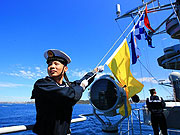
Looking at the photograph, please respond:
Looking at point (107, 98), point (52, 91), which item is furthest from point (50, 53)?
point (107, 98)

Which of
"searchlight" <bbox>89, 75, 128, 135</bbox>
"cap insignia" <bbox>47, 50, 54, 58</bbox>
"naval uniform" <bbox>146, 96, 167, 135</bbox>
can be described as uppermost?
"cap insignia" <bbox>47, 50, 54, 58</bbox>

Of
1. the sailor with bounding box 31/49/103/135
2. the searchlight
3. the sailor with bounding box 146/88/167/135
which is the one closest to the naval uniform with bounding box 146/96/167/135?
the sailor with bounding box 146/88/167/135

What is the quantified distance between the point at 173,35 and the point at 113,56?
28.5 ft

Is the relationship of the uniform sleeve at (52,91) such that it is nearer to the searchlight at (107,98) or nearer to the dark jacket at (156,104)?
the searchlight at (107,98)

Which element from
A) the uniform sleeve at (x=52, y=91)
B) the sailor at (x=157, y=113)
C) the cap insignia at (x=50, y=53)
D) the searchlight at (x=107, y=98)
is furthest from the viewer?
the sailor at (x=157, y=113)

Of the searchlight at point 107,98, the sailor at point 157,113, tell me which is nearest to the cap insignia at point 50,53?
the searchlight at point 107,98

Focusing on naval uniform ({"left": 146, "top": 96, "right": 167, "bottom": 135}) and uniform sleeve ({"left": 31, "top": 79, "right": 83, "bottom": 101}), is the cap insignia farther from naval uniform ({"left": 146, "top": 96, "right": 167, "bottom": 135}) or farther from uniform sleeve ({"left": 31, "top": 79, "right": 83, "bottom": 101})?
naval uniform ({"left": 146, "top": 96, "right": 167, "bottom": 135})

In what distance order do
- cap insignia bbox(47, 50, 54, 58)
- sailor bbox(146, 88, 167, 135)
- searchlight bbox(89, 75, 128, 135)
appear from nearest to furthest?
cap insignia bbox(47, 50, 54, 58)
searchlight bbox(89, 75, 128, 135)
sailor bbox(146, 88, 167, 135)

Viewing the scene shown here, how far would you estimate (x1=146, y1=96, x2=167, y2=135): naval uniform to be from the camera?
169 inches

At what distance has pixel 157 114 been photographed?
14.3 ft

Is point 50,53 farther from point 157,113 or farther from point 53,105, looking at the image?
point 157,113

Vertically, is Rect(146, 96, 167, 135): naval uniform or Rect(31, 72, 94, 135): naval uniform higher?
Rect(31, 72, 94, 135): naval uniform

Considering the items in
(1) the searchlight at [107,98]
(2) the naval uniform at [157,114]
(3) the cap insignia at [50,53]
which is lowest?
(2) the naval uniform at [157,114]

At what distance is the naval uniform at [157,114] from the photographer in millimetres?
4281
